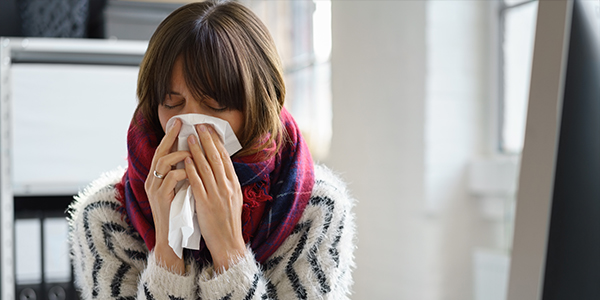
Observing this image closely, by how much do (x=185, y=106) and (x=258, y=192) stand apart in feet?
0.64

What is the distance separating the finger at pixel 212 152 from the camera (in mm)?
762

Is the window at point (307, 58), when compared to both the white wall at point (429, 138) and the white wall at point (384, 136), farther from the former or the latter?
the white wall at point (429, 138)

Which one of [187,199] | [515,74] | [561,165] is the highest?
[515,74]

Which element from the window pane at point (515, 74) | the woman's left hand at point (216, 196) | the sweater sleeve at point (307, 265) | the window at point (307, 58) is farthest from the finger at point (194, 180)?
the window at point (307, 58)

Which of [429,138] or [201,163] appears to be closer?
[201,163]

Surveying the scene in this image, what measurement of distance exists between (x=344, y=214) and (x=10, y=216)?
1.33m

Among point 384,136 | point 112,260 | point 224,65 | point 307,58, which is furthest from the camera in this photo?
point 307,58

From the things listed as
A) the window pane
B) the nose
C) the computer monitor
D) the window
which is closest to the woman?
the nose

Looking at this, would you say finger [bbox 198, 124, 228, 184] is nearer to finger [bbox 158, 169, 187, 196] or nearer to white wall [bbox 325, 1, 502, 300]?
finger [bbox 158, 169, 187, 196]

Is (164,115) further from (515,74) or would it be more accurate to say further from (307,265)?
(515,74)

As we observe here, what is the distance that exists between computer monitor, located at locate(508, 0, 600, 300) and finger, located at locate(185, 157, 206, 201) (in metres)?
0.47

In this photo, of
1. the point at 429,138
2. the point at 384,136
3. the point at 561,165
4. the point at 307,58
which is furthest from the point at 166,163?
the point at 307,58

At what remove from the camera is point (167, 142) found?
775mm

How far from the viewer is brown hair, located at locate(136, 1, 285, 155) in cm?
74
